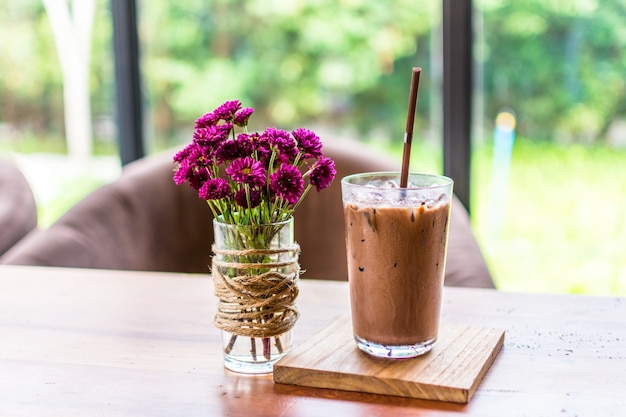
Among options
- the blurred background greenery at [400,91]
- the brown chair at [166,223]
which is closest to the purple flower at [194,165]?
the brown chair at [166,223]

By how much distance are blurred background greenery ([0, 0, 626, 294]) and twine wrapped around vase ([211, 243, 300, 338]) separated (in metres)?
1.18

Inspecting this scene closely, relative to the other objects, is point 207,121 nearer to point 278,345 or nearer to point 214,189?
point 214,189

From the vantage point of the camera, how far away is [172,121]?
107 inches

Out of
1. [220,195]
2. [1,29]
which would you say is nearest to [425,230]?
[220,195]

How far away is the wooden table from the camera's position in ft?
2.82

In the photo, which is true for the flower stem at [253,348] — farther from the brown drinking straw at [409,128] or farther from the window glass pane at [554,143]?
the window glass pane at [554,143]

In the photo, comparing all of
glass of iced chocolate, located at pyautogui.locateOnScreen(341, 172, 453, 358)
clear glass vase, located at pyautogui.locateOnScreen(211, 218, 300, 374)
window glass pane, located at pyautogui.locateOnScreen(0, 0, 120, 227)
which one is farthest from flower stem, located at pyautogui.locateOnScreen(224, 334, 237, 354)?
window glass pane, located at pyautogui.locateOnScreen(0, 0, 120, 227)

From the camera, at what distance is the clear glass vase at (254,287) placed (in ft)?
3.05

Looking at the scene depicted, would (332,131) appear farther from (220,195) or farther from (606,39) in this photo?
(220,195)

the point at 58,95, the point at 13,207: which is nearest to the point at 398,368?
the point at 13,207

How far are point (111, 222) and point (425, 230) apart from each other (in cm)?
119

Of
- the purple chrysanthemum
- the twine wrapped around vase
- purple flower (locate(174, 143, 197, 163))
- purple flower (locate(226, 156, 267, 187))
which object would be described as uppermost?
the purple chrysanthemum

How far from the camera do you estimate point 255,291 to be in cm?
93

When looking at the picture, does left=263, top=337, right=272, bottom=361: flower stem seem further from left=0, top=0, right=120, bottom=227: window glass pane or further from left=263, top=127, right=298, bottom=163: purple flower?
left=0, top=0, right=120, bottom=227: window glass pane
